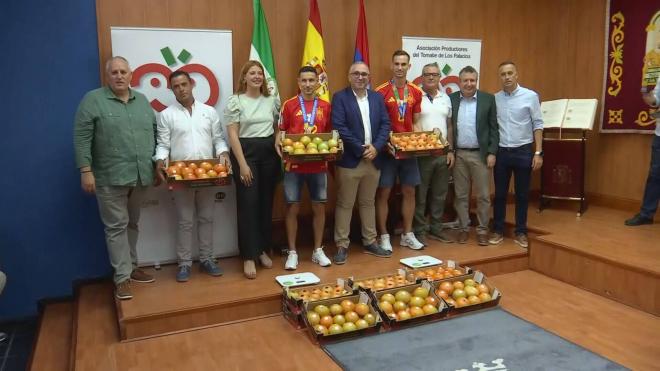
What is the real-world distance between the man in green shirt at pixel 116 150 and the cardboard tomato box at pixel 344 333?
1.21 metres

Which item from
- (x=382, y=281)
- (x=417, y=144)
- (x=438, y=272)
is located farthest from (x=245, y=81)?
(x=438, y=272)

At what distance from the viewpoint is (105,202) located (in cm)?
335

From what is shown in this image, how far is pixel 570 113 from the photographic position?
5312 mm

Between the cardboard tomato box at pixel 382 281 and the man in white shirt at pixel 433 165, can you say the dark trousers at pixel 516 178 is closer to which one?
the man in white shirt at pixel 433 165

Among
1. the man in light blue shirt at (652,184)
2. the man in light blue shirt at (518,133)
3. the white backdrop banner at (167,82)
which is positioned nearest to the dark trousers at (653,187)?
the man in light blue shirt at (652,184)

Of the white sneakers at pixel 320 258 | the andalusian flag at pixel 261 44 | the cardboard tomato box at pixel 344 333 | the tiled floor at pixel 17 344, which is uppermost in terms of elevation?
the andalusian flag at pixel 261 44

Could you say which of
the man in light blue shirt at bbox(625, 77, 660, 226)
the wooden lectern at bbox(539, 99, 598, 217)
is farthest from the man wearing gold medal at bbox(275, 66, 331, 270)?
the man in light blue shirt at bbox(625, 77, 660, 226)

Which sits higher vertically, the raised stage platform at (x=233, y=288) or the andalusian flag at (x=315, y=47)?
the andalusian flag at (x=315, y=47)

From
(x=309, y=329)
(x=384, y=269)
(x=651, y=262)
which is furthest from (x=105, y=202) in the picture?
(x=651, y=262)

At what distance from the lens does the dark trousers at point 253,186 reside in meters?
3.76

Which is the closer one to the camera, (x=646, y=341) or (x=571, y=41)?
(x=646, y=341)

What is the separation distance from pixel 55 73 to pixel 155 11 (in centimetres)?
86

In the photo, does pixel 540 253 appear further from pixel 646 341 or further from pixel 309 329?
pixel 309 329

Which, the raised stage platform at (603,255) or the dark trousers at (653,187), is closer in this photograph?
the raised stage platform at (603,255)
